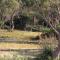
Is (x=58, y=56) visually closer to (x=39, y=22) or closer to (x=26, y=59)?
(x=26, y=59)

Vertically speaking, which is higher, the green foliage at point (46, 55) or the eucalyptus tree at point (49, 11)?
the eucalyptus tree at point (49, 11)

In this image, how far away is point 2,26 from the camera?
3531 centimetres

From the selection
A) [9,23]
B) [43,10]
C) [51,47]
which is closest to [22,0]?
[9,23]

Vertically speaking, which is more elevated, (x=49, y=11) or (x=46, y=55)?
(x=49, y=11)

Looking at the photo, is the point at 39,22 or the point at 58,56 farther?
the point at 39,22

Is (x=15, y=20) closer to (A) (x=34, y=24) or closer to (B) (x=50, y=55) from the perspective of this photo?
(A) (x=34, y=24)

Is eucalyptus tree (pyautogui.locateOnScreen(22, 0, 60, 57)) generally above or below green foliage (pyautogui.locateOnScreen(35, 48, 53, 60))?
above

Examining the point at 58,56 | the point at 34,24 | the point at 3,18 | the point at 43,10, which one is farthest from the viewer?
the point at 34,24

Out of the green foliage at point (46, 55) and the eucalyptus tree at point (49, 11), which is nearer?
the green foliage at point (46, 55)

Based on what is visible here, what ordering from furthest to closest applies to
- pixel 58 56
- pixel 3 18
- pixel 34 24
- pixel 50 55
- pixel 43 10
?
pixel 34 24 < pixel 3 18 < pixel 43 10 < pixel 50 55 < pixel 58 56

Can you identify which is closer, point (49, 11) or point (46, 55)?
point (46, 55)

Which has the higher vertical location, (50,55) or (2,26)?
(50,55)

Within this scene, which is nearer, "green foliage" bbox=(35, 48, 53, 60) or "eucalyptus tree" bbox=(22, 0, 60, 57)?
"green foliage" bbox=(35, 48, 53, 60)

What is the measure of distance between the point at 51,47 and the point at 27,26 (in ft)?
74.1
